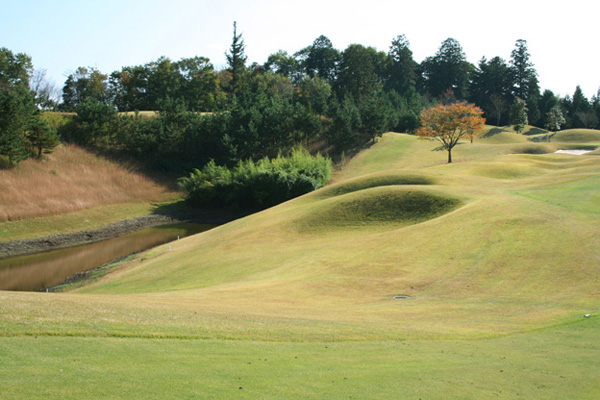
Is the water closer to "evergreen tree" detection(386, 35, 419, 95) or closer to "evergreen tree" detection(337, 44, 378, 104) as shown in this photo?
"evergreen tree" detection(337, 44, 378, 104)

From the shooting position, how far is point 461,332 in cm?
1519

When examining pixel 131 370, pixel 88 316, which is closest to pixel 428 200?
pixel 88 316

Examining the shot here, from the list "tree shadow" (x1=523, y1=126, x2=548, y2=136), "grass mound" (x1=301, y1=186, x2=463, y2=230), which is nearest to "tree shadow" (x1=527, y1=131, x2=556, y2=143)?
"tree shadow" (x1=523, y1=126, x2=548, y2=136)

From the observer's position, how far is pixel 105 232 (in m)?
56.0

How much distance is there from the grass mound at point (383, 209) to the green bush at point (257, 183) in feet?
81.5

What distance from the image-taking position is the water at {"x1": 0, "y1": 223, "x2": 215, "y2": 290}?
1473 inches

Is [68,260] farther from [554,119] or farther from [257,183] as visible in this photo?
[554,119]

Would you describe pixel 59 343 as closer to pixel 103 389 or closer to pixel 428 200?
pixel 103 389

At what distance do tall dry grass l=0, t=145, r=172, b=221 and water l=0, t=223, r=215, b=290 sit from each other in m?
9.93

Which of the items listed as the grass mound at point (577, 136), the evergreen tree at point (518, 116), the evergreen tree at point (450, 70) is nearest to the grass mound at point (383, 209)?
the grass mound at point (577, 136)

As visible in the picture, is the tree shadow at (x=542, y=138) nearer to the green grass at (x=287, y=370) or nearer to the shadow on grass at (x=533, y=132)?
the shadow on grass at (x=533, y=132)

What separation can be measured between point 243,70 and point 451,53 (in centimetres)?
6379

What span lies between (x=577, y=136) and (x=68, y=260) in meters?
88.5

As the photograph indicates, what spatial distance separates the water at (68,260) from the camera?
37.4 meters
